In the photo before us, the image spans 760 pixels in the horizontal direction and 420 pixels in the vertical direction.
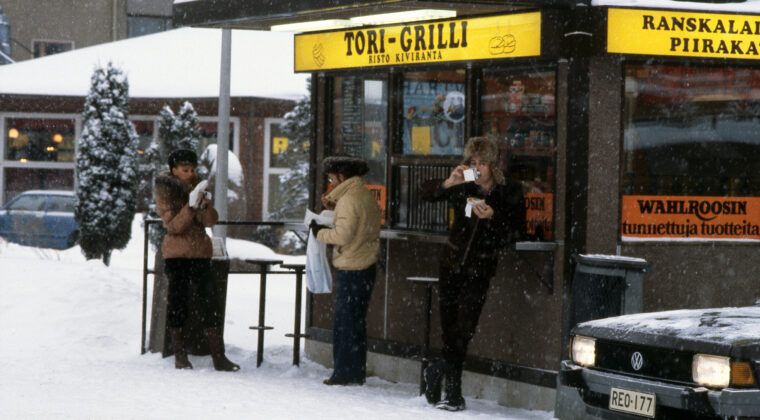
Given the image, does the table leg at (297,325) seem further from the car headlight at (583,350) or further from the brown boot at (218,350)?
the car headlight at (583,350)

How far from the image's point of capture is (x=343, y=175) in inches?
394

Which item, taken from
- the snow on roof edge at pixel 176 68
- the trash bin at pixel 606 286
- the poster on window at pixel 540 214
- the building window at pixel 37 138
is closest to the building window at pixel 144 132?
the snow on roof edge at pixel 176 68

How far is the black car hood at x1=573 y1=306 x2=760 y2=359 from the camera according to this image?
607 cm

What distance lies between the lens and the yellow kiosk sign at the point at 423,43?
916 centimetres

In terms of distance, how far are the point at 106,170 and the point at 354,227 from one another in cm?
1288

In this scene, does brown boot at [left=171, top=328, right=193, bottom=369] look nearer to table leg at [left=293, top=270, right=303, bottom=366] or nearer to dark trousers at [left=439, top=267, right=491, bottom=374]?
table leg at [left=293, top=270, right=303, bottom=366]

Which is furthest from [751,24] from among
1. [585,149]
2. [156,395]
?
[156,395]

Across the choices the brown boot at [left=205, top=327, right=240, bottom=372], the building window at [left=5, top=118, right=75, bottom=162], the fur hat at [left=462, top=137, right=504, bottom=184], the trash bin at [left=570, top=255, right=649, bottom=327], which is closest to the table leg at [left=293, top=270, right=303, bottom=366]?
the brown boot at [left=205, top=327, right=240, bottom=372]

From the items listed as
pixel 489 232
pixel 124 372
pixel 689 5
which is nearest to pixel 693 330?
pixel 489 232

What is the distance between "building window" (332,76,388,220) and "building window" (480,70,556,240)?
1291mm

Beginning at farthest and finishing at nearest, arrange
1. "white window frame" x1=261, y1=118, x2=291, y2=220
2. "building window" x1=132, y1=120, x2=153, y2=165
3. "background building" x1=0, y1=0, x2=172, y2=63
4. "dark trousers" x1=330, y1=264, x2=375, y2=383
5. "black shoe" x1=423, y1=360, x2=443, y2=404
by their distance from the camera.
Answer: "background building" x1=0, y1=0, x2=172, y2=63 < "building window" x1=132, y1=120, x2=153, y2=165 < "white window frame" x1=261, y1=118, x2=291, y2=220 < "dark trousers" x1=330, y1=264, x2=375, y2=383 < "black shoe" x1=423, y1=360, x2=443, y2=404

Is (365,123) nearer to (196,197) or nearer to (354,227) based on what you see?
(354,227)

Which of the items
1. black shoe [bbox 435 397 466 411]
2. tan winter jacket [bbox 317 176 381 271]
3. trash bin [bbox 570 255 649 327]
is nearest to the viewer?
trash bin [bbox 570 255 649 327]

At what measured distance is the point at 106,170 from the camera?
71.6 ft
